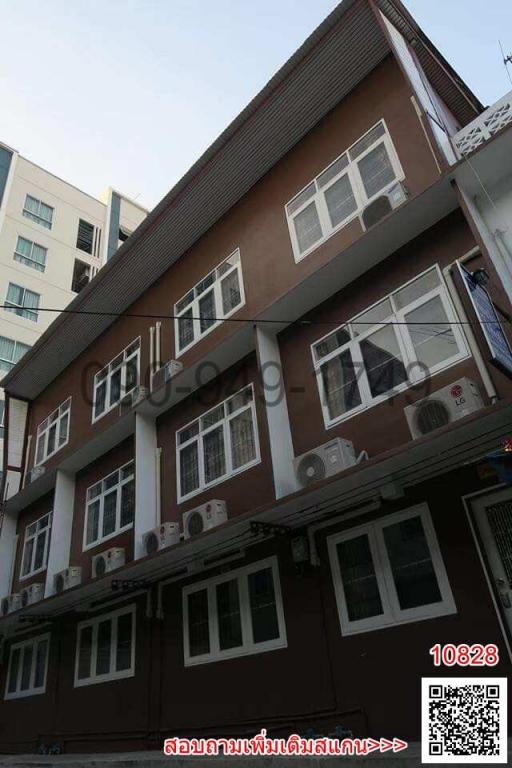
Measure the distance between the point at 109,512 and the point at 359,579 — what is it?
7.23 m

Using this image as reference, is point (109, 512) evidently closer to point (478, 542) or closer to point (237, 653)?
point (237, 653)

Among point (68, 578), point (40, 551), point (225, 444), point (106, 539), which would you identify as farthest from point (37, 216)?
point (225, 444)

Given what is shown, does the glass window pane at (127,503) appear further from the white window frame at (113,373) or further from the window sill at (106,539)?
the white window frame at (113,373)

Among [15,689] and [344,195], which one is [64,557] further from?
[344,195]

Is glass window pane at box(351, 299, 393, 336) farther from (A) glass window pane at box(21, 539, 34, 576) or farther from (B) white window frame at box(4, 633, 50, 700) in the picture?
(A) glass window pane at box(21, 539, 34, 576)

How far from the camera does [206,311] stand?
12000 mm

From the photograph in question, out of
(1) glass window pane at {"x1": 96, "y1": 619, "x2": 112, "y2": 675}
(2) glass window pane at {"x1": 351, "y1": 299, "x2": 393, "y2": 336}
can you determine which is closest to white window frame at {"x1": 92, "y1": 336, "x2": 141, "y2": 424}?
(1) glass window pane at {"x1": 96, "y1": 619, "x2": 112, "y2": 675}

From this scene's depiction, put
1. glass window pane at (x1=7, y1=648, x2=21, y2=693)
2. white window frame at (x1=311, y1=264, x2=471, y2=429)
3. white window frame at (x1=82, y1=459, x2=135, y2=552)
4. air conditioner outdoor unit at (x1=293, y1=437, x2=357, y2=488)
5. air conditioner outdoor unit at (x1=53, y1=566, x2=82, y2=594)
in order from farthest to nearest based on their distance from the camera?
glass window pane at (x1=7, y1=648, x2=21, y2=693), air conditioner outdoor unit at (x1=53, y1=566, x2=82, y2=594), white window frame at (x1=82, y1=459, x2=135, y2=552), air conditioner outdoor unit at (x1=293, y1=437, x2=357, y2=488), white window frame at (x1=311, y1=264, x2=471, y2=429)

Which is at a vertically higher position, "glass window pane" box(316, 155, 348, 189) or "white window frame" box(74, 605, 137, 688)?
"glass window pane" box(316, 155, 348, 189)

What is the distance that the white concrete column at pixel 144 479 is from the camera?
10810mm

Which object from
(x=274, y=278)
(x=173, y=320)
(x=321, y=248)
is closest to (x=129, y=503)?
(x=173, y=320)

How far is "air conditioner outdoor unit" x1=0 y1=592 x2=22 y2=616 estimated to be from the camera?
14.2 m

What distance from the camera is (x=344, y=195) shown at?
9.67 metres

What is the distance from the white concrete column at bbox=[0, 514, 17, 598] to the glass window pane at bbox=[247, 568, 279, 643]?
9833 mm
